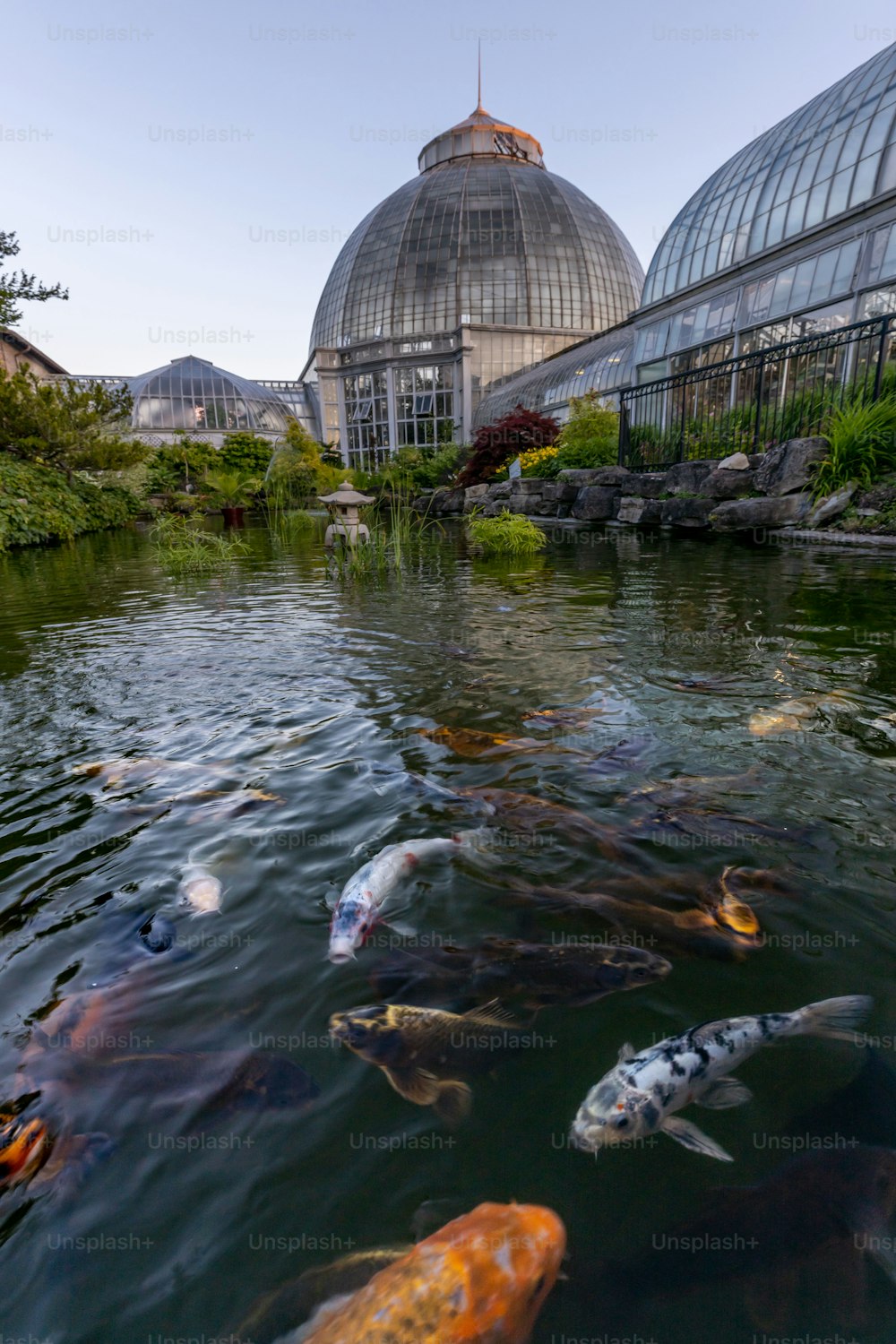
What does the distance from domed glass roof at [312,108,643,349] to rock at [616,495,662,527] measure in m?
41.1

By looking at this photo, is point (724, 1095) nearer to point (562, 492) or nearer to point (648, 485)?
point (648, 485)

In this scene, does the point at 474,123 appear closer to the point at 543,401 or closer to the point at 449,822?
the point at 543,401

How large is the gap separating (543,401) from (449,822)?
36.1 m

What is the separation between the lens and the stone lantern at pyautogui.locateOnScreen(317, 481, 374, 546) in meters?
12.8

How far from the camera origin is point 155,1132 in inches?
66.5

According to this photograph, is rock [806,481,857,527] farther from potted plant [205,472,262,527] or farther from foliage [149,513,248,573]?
potted plant [205,472,262,527]

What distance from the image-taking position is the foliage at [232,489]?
28.4 metres

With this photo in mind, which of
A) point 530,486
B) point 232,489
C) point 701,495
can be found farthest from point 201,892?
point 232,489

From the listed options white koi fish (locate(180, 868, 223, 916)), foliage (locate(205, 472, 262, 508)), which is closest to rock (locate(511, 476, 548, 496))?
foliage (locate(205, 472, 262, 508))

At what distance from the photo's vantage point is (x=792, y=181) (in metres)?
17.8

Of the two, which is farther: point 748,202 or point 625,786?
point 748,202

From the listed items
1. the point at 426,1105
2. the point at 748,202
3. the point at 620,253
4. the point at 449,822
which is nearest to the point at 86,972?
the point at 426,1105

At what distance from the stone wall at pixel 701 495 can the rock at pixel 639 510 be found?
2 centimetres

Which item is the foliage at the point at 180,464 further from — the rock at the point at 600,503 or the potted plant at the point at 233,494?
the rock at the point at 600,503
